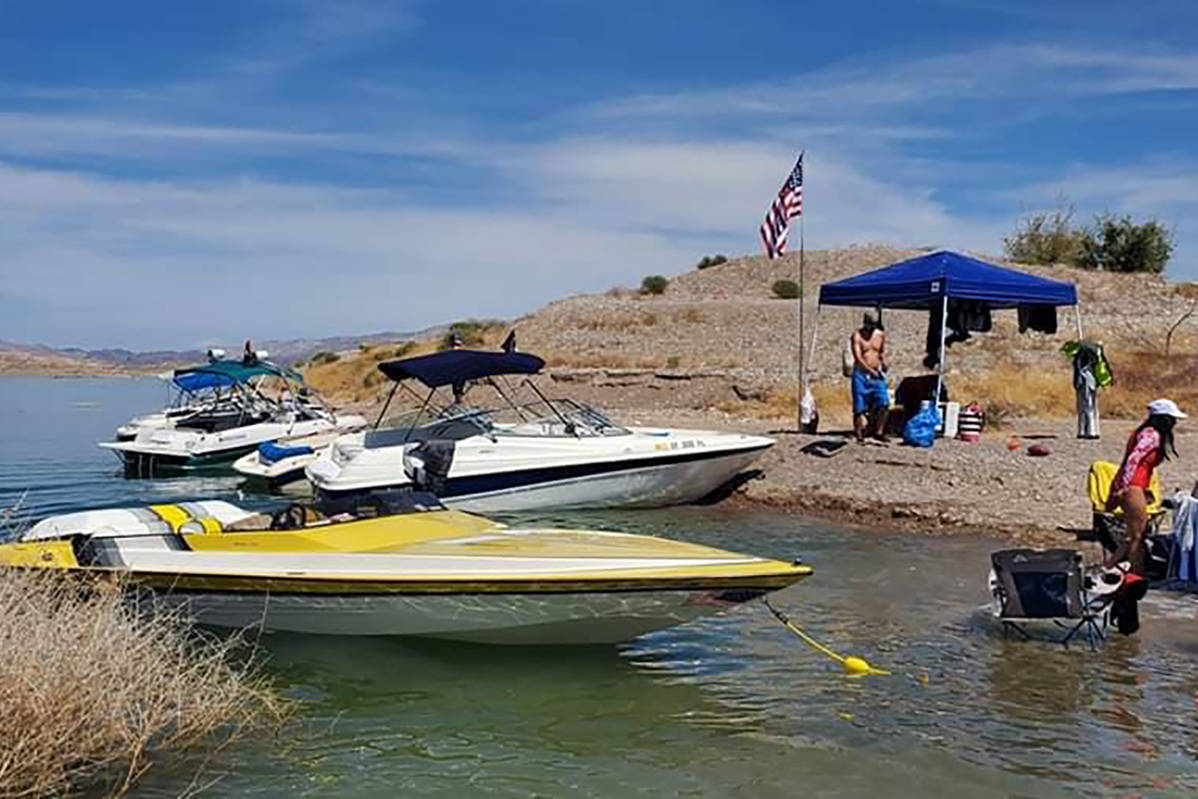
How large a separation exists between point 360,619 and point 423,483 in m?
7.01

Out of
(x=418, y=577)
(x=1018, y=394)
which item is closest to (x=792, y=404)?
(x=1018, y=394)

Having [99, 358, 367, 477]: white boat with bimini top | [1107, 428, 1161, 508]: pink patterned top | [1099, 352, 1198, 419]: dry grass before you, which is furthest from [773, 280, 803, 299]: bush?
[1107, 428, 1161, 508]: pink patterned top

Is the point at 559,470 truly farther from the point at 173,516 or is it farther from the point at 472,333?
the point at 472,333

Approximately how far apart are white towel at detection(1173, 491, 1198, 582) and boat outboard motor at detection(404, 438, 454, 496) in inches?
341

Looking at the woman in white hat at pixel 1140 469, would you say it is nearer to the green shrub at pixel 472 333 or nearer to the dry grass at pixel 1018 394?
the dry grass at pixel 1018 394

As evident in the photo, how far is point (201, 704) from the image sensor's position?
706 cm

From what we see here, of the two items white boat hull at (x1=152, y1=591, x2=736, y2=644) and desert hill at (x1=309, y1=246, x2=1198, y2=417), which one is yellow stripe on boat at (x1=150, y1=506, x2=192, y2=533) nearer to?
white boat hull at (x1=152, y1=591, x2=736, y2=644)

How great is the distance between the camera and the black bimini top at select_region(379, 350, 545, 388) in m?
16.8

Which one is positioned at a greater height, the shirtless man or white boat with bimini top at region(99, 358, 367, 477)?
the shirtless man

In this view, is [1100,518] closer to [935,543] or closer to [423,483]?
[935,543]

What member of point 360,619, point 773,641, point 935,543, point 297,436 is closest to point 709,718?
point 773,641

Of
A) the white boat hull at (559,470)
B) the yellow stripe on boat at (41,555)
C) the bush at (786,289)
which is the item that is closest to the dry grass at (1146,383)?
the white boat hull at (559,470)

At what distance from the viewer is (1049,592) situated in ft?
31.0

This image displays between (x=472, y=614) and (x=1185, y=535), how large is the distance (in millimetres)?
6284
